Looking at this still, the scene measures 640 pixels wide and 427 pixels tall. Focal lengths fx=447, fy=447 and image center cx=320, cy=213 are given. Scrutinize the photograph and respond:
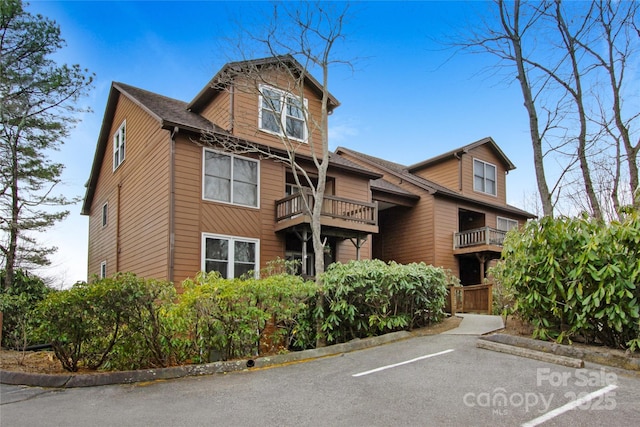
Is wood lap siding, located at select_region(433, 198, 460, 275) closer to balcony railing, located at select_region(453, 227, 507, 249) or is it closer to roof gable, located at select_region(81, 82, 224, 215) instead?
balcony railing, located at select_region(453, 227, 507, 249)

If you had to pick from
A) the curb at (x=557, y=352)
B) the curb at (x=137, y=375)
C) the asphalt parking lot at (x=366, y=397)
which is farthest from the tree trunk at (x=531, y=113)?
the curb at (x=137, y=375)

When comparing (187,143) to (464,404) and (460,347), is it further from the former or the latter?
(464,404)

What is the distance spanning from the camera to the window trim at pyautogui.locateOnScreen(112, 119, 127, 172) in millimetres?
16177

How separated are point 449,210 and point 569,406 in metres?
15.2

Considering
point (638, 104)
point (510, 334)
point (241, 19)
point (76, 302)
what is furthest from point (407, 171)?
point (76, 302)

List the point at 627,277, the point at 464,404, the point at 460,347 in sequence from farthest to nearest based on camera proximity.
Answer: the point at 460,347, the point at 627,277, the point at 464,404

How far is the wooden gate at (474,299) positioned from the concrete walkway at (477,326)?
4.85 feet

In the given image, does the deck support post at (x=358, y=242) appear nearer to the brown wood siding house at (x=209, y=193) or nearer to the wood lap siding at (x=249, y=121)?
the brown wood siding house at (x=209, y=193)

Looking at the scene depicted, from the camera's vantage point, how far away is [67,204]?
1703 centimetres

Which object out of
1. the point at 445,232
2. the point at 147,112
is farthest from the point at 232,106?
the point at 445,232

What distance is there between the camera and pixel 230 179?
13.2 metres

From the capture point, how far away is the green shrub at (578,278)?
22.1ft

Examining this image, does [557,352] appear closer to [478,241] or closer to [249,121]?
[249,121]

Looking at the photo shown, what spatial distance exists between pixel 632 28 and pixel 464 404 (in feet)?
38.6
